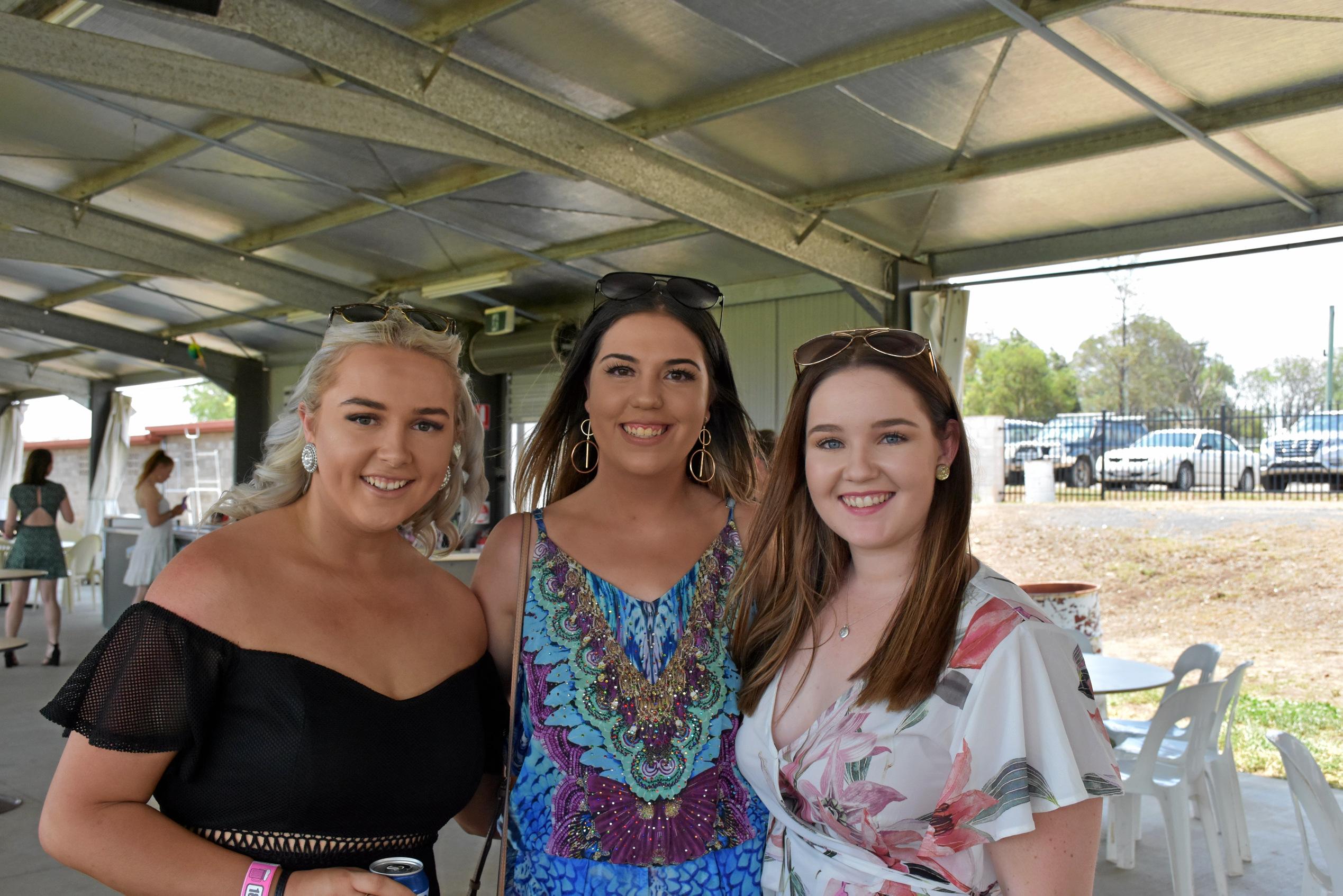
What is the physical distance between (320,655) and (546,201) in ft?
22.0

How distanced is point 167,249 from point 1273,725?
1093 cm

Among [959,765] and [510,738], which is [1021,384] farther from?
[959,765]

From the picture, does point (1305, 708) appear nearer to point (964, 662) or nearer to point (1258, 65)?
point (1258, 65)

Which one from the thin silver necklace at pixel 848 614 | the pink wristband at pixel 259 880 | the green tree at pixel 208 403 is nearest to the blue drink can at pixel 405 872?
the pink wristband at pixel 259 880

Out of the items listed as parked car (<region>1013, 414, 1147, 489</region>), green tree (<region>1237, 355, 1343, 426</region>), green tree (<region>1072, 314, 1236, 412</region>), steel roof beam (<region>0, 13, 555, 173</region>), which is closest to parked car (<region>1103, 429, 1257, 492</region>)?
parked car (<region>1013, 414, 1147, 489</region>)

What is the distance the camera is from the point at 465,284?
1031cm

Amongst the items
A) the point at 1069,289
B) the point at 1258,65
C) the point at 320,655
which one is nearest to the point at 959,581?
the point at 320,655

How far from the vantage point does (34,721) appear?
23.3 ft

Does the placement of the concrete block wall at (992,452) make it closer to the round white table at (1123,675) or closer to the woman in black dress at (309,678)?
the round white table at (1123,675)

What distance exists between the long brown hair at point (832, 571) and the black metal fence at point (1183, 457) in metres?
13.6

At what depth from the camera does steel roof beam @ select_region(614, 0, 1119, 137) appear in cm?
441

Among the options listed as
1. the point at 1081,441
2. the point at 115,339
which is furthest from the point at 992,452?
the point at 115,339

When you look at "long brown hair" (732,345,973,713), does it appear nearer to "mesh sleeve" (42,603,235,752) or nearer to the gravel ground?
"mesh sleeve" (42,603,235,752)

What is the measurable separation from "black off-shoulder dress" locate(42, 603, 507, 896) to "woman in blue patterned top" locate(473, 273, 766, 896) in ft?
0.88
